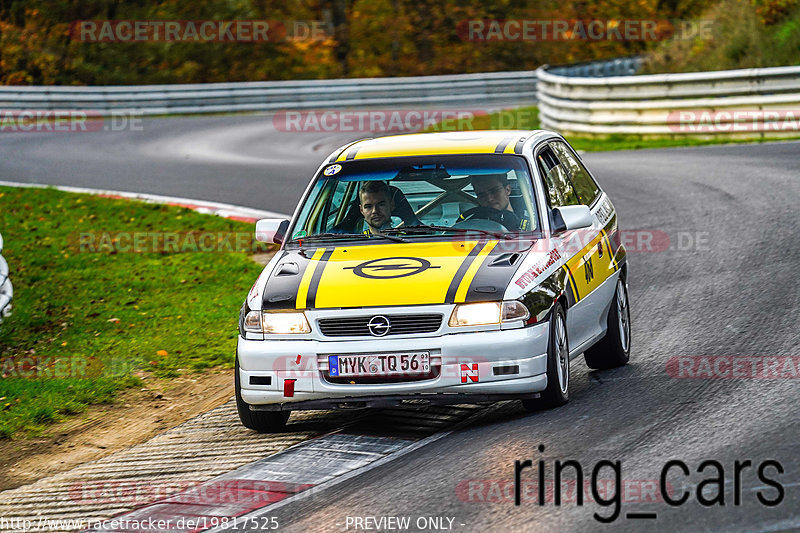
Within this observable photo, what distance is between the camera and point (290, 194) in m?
17.8

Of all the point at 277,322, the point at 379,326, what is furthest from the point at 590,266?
the point at 277,322

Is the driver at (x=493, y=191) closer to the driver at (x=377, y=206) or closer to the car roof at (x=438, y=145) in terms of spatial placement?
the car roof at (x=438, y=145)

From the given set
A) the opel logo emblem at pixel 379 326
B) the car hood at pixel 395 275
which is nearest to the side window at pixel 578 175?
the car hood at pixel 395 275

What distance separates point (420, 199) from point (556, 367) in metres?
1.81

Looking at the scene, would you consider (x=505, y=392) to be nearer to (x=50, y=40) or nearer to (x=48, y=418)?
(x=48, y=418)

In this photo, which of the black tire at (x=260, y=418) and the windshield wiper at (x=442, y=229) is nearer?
the black tire at (x=260, y=418)

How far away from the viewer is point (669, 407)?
7289mm

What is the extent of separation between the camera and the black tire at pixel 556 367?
7273mm

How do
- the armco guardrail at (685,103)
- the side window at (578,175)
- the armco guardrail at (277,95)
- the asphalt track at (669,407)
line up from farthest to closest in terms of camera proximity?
the armco guardrail at (277,95) → the armco guardrail at (685,103) → the side window at (578,175) → the asphalt track at (669,407)

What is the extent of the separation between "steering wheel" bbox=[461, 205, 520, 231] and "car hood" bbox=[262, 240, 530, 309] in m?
0.24

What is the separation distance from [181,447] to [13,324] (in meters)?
4.41

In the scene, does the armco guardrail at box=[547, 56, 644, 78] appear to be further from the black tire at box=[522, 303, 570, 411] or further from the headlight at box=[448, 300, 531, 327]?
the headlight at box=[448, 300, 531, 327]

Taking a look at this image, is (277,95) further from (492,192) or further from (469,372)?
(469,372)

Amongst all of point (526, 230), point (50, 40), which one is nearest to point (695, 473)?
point (526, 230)
